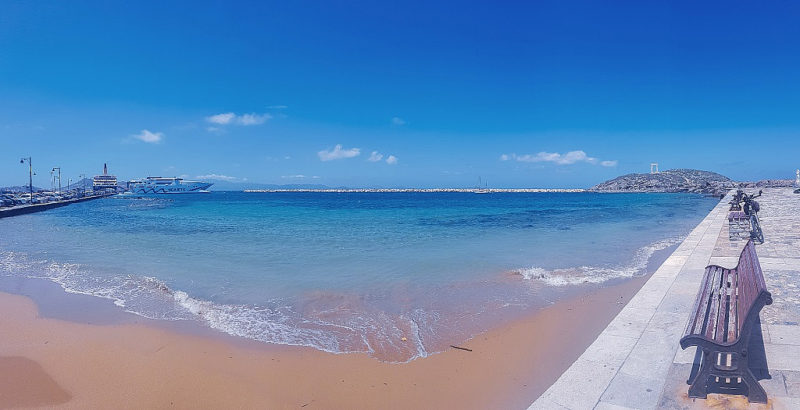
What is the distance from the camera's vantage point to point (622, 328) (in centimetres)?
462

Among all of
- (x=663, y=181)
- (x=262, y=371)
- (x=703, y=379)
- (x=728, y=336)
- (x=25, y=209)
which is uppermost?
(x=663, y=181)

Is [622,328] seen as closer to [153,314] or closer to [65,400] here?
[65,400]

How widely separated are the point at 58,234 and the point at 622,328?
22166mm

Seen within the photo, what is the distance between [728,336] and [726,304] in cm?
106

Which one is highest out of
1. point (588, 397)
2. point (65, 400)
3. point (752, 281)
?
point (752, 281)

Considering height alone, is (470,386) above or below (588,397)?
below

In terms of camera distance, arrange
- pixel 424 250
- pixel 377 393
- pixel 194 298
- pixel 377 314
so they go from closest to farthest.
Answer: pixel 377 393 → pixel 377 314 → pixel 194 298 → pixel 424 250

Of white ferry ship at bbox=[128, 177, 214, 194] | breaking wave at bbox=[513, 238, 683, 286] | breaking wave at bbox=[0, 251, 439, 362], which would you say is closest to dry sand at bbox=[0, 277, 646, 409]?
breaking wave at bbox=[0, 251, 439, 362]

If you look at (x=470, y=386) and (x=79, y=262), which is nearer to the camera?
(x=470, y=386)

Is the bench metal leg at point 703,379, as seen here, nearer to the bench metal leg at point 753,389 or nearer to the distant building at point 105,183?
the bench metal leg at point 753,389

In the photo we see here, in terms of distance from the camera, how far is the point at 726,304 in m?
4.05

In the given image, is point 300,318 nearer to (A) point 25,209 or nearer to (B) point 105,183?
(A) point 25,209

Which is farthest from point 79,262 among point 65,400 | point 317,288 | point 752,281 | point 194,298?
point 752,281

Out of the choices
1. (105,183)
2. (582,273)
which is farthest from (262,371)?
(105,183)
